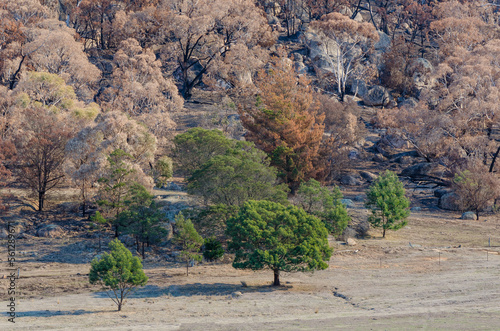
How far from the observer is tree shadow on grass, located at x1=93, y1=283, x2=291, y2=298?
33.9 meters

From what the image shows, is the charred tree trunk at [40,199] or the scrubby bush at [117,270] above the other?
the charred tree trunk at [40,199]

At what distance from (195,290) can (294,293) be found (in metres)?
5.82

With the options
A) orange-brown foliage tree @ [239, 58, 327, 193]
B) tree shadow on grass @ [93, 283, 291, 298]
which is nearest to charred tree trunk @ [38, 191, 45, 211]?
tree shadow on grass @ [93, 283, 291, 298]

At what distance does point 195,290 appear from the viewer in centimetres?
3481

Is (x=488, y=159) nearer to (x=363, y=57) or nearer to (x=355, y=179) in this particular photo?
(x=355, y=179)

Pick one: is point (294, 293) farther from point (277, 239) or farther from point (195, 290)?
point (195, 290)

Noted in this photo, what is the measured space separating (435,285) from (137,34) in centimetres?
5705

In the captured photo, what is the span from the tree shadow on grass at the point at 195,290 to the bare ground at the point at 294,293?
0.06 meters

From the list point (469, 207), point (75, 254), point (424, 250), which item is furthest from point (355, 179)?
point (75, 254)

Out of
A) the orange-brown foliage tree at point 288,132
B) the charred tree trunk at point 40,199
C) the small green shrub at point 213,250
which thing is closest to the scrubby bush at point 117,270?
the small green shrub at point 213,250

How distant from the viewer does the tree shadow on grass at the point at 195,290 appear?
33938mm

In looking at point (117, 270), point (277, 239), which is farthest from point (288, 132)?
point (117, 270)

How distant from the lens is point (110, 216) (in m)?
45.9

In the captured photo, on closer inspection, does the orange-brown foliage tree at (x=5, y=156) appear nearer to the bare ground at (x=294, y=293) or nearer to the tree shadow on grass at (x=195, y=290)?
the bare ground at (x=294, y=293)
